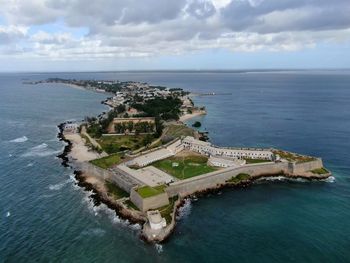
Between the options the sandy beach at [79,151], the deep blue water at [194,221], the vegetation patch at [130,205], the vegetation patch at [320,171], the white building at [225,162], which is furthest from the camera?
the sandy beach at [79,151]

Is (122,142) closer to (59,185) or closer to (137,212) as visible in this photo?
(59,185)

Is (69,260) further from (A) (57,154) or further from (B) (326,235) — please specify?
(A) (57,154)

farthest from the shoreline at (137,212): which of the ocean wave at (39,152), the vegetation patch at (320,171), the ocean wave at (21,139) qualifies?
the ocean wave at (21,139)

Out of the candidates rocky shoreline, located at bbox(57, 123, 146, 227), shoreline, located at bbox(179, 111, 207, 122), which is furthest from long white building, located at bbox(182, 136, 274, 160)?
shoreline, located at bbox(179, 111, 207, 122)

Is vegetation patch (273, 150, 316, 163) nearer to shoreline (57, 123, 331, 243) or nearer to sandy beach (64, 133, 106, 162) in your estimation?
shoreline (57, 123, 331, 243)

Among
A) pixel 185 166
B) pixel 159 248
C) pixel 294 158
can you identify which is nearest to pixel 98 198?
pixel 185 166

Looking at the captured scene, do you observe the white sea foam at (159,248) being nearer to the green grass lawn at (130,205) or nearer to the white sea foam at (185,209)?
the white sea foam at (185,209)

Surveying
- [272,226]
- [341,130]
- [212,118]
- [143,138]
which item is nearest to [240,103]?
[212,118]
